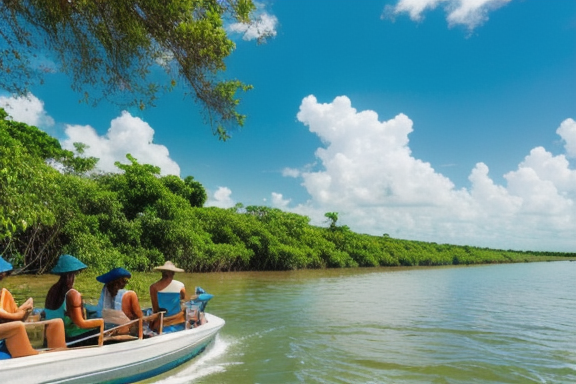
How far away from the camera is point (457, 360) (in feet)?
27.1

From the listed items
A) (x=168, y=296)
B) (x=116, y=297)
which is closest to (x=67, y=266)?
(x=116, y=297)

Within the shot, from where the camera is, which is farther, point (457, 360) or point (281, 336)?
point (281, 336)

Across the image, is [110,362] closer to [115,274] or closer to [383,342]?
[115,274]

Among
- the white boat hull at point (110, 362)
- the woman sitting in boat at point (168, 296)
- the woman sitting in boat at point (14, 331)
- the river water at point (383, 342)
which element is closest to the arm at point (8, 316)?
the woman sitting in boat at point (14, 331)

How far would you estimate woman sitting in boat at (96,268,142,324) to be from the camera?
6121mm

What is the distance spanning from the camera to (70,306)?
546cm

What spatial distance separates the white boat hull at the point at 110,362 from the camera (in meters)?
4.86

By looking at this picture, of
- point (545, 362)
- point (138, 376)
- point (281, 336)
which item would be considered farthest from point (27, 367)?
point (545, 362)

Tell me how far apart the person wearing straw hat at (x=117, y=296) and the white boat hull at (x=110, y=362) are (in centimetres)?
51

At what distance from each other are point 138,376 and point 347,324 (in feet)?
22.6

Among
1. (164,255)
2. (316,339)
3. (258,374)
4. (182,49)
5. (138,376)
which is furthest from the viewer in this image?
(164,255)

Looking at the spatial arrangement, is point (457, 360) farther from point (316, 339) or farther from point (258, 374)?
point (258, 374)

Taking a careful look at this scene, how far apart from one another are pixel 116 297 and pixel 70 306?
106cm

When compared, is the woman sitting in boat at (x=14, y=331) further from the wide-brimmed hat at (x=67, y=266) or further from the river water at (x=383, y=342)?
the river water at (x=383, y=342)
